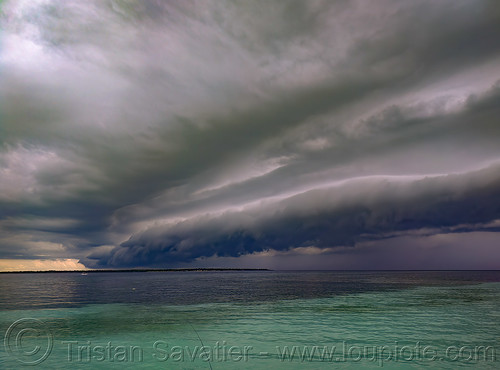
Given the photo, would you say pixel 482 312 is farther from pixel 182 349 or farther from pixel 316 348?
pixel 182 349

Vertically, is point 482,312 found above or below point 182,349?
below

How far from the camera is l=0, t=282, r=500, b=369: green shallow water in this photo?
74.1ft

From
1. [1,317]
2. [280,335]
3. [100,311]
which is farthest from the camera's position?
[100,311]

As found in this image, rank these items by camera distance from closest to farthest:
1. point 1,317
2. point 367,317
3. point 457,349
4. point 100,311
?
point 457,349
point 367,317
point 1,317
point 100,311

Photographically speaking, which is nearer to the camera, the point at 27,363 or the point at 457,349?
the point at 27,363

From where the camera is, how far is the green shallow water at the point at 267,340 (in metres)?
22.6

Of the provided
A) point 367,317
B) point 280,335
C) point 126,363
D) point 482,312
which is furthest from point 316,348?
point 482,312

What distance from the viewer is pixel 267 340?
28.4 meters

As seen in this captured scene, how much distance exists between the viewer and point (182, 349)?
26.1 metres

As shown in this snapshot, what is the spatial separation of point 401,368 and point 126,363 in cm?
1971

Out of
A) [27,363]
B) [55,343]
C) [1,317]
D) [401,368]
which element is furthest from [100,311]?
[401,368]

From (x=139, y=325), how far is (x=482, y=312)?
4856 centimetres

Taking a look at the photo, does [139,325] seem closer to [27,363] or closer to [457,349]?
[27,363]

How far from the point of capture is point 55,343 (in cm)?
2844
